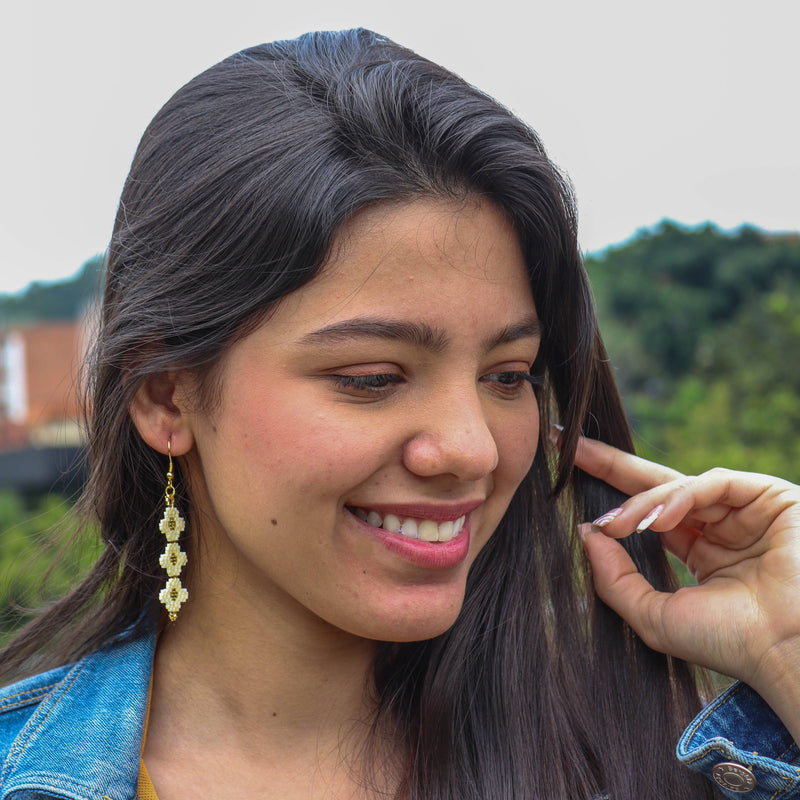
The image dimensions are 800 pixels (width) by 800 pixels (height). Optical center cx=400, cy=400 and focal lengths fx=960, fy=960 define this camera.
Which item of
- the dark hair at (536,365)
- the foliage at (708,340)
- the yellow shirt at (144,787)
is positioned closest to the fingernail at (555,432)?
the dark hair at (536,365)

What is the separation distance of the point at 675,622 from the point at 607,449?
46 cm

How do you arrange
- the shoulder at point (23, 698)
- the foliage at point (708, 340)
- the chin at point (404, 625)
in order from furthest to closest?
the foliage at point (708, 340), the shoulder at point (23, 698), the chin at point (404, 625)

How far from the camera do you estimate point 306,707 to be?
2.13m

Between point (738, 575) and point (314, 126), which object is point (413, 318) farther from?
point (738, 575)

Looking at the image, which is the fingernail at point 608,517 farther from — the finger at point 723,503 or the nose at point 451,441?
the nose at point 451,441

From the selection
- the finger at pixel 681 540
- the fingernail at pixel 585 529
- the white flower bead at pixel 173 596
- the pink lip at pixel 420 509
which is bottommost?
the white flower bead at pixel 173 596

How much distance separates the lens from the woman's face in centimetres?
180

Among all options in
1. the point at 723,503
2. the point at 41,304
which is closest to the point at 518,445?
the point at 723,503

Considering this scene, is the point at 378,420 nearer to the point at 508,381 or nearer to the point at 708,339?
the point at 508,381

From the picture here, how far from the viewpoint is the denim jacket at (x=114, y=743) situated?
6.34 ft

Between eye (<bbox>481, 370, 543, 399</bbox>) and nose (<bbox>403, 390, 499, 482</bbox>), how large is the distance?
153mm

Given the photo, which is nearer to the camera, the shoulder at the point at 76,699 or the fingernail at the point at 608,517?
the shoulder at the point at 76,699

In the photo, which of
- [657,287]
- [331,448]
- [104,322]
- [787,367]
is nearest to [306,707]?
[331,448]

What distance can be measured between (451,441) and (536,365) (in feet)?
1.74
